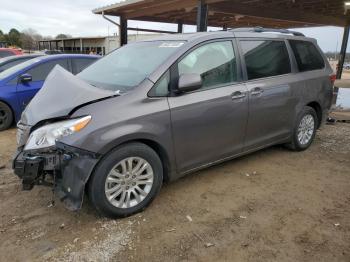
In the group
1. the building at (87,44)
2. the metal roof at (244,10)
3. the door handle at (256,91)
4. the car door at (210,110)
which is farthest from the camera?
the building at (87,44)

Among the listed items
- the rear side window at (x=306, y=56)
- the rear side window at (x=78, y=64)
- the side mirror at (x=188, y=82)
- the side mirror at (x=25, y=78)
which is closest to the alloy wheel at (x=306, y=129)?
the rear side window at (x=306, y=56)

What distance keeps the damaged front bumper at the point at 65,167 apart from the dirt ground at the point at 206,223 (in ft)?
1.25

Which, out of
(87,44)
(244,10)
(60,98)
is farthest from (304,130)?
(87,44)

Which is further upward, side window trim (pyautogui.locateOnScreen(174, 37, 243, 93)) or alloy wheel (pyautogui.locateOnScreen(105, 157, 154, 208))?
side window trim (pyautogui.locateOnScreen(174, 37, 243, 93))

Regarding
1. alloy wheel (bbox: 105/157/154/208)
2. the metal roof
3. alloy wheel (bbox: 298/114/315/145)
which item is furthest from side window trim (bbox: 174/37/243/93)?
the metal roof

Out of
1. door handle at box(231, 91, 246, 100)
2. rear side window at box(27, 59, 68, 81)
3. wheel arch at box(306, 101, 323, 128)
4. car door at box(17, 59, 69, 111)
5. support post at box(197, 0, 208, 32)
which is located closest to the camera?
door handle at box(231, 91, 246, 100)

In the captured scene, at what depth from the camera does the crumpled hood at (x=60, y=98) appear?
9.97 feet

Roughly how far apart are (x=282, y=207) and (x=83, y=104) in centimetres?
224

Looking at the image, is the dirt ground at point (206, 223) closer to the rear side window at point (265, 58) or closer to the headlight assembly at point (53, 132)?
the headlight assembly at point (53, 132)

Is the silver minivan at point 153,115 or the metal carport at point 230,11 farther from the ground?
the metal carport at point 230,11

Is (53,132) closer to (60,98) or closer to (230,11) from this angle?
(60,98)

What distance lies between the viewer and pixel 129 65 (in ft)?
12.4

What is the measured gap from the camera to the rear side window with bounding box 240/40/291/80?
4.06 meters

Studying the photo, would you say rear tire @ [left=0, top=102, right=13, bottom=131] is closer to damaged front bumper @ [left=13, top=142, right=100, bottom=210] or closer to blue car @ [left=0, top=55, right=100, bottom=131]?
blue car @ [left=0, top=55, right=100, bottom=131]
